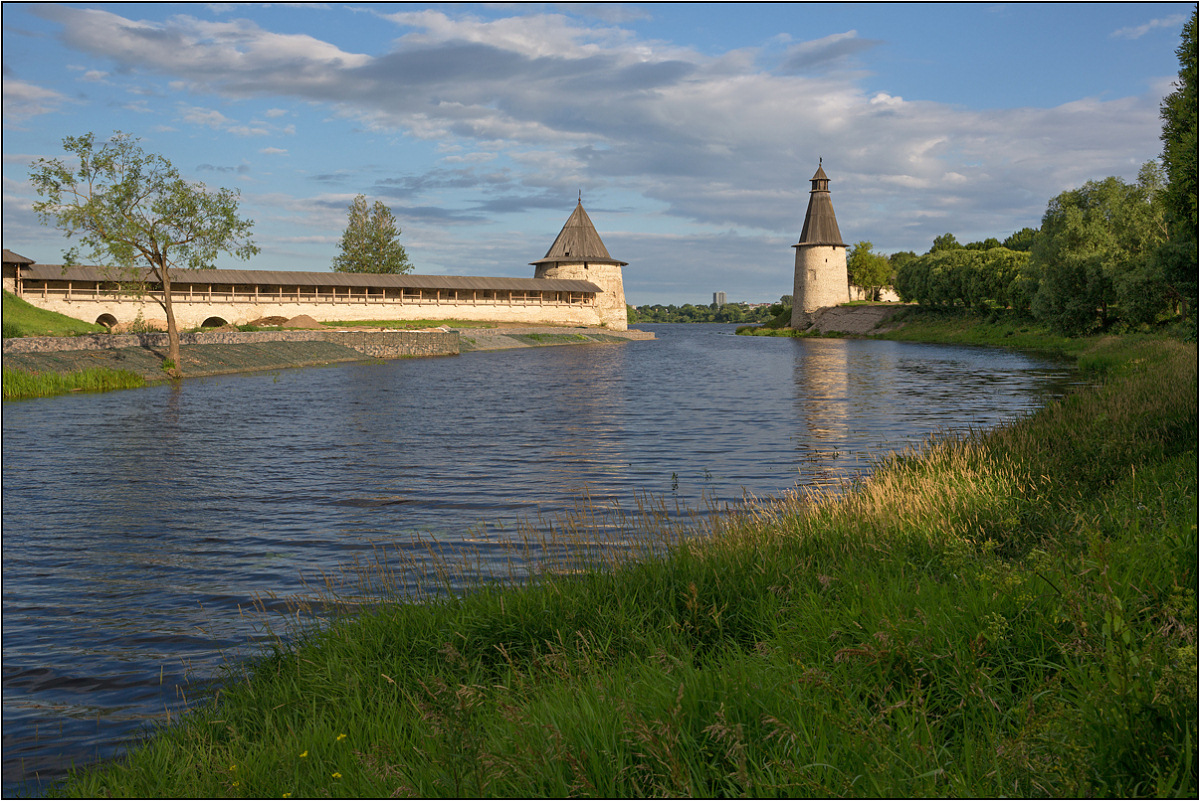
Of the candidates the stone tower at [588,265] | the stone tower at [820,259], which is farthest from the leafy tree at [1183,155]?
the stone tower at [820,259]

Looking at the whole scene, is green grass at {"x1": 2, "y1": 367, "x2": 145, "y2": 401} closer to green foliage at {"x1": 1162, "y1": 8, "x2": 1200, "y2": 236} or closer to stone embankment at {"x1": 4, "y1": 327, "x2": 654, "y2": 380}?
stone embankment at {"x1": 4, "y1": 327, "x2": 654, "y2": 380}

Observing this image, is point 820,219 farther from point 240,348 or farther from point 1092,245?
point 240,348

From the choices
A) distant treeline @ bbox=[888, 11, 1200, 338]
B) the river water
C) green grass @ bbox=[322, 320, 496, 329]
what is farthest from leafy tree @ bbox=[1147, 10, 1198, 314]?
green grass @ bbox=[322, 320, 496, 329]

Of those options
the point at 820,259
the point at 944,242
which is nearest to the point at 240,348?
the point at 820,259

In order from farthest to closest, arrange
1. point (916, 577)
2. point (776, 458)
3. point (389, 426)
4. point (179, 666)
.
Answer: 1. point (389, 426)
2. point (776, 458)
3. point (179, 666)
4. point (916, 577)

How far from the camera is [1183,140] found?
9414mm

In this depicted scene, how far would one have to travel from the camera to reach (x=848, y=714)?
3238 millimetres

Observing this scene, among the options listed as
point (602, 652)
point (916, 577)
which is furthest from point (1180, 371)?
point (602, 652)

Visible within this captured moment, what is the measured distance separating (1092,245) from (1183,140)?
104 feet

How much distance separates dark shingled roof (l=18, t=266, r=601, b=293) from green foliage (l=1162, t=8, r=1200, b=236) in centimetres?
4491

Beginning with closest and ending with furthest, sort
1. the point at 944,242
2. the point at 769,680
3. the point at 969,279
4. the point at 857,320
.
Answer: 1. the point at 769,680
2. the point at 969,279
3. the point at 857,320
4. the point at 944,242

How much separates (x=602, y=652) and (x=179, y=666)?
3.02 meters

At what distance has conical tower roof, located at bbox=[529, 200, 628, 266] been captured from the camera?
249 ft

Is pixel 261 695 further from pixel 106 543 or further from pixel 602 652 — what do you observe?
pixel 106 543
